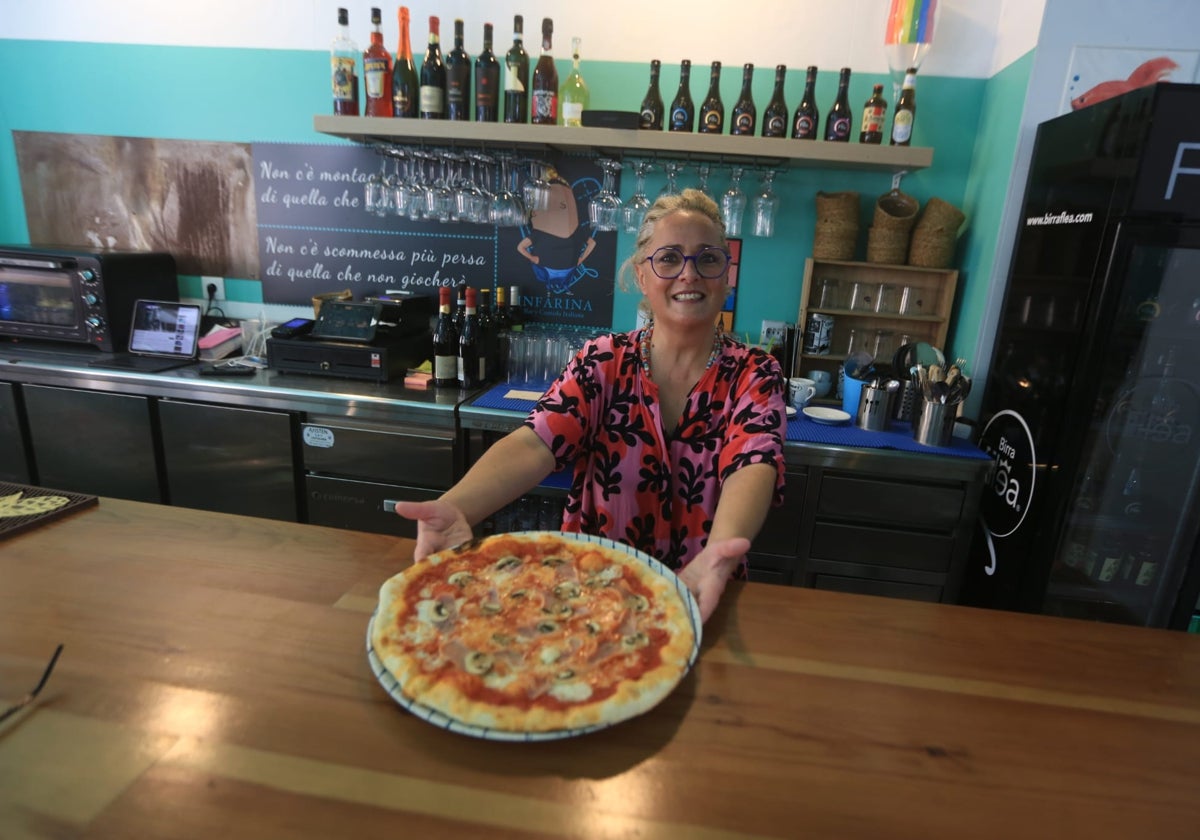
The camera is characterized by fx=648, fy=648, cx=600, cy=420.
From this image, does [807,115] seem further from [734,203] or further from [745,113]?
[734,203]

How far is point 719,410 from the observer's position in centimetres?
151

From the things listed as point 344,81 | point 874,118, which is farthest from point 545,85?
point 874,118

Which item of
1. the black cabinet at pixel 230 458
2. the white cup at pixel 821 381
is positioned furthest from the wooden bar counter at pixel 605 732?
the white cup at pixel 821 381

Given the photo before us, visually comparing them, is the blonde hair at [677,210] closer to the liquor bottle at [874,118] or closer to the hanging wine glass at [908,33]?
the liquor bottle at [874,118]

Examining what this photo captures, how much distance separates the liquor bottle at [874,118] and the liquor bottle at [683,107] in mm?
693

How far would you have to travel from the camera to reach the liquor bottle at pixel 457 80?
2695 mm

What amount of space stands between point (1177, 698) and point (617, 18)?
2.95 meters

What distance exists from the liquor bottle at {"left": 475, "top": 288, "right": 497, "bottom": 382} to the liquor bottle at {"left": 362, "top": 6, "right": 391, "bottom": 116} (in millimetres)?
854

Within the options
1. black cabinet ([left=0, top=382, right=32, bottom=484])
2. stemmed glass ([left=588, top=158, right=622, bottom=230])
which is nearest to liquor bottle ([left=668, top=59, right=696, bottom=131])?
stemmed glass ([left=588, top=158, right=622, bottom=230])

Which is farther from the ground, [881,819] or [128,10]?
[128,10]

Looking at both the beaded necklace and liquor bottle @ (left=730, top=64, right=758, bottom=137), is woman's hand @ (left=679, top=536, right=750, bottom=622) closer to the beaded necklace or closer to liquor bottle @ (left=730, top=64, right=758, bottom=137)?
the beaded necklace

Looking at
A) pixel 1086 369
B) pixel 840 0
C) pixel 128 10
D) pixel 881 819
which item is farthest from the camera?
pixel 128 10

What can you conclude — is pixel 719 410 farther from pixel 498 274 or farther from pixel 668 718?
pixel 498 274

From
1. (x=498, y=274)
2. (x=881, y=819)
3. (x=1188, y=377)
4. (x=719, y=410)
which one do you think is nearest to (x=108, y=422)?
(x=498, y=274)
